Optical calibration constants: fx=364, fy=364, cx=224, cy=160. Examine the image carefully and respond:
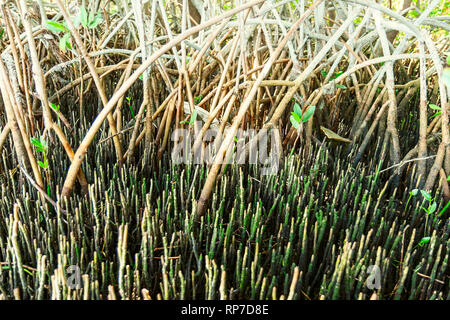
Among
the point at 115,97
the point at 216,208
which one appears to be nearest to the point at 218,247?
the point at 216,208

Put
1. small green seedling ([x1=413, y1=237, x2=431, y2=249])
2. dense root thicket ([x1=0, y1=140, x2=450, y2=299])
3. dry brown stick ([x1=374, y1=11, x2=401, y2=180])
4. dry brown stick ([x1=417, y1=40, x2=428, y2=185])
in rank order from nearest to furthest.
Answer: dense root thicket ([x1=0, y1=140, x2=450, y2=299]) → small green seedling ([x1=413, y1=237, x2=431, y2=249]) → dry brown stick ([x1=417, y1=40, x2=428, y2=185]) → dry brown stick ([x1=374, y1=11, x2=401, y2=180])

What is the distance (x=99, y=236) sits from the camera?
33.1 inches

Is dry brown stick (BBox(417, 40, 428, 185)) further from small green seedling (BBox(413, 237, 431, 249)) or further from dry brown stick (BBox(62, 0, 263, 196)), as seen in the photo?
dry brown stick (BBox(62, 0, 263, 196))

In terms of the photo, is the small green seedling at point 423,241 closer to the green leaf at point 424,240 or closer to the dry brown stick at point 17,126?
the green leaf at point 424,240

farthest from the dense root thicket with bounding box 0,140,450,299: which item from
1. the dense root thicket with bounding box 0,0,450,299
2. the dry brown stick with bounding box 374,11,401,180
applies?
the dry brown stick with bounding box 374,11,401,180

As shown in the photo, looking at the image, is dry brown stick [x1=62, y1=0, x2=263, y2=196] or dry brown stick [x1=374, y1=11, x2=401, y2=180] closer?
dry brown stick [x1=62, y1=0, x2=263, y2=196]

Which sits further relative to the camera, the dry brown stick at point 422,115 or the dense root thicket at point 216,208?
the dry brown stick at point 422,115

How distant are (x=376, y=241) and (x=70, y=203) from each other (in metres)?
0.74

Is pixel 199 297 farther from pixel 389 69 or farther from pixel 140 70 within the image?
pixel 389 69

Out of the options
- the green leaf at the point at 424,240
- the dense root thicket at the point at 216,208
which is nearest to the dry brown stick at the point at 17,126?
the dense root thicket at the point at 216,208

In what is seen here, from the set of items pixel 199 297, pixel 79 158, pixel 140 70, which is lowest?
pixel 199 297

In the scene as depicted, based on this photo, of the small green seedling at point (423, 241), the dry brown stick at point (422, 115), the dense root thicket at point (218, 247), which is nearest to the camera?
the dense root thicket at point (218, 247)
